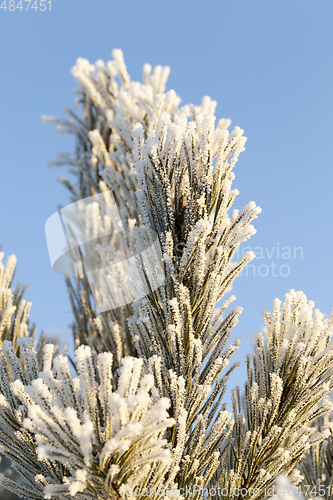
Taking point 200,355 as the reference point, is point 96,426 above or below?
below

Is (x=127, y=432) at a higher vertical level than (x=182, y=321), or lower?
lower

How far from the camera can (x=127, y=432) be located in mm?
1130

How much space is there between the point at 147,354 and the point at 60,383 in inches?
24.6

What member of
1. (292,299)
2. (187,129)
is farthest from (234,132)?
(292,299)

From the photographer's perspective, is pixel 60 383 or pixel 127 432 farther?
pixel 60 383

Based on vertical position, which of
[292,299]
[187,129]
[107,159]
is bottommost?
[292,299]

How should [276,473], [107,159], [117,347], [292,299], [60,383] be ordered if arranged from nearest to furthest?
[60,383] → [276,473] → [292,299] → [117,347] → [107,159]

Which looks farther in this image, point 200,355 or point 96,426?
point 200,355

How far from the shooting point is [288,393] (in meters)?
1.93

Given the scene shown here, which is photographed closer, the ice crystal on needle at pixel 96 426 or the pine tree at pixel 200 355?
the ice crystal on needle at pixel 96 426

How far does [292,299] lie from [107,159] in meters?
2.03

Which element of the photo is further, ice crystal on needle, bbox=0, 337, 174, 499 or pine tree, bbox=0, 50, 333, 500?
pine tree, bbox=0, 50, 333, 500

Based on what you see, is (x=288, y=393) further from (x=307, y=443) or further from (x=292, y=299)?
(x=292, y=299)

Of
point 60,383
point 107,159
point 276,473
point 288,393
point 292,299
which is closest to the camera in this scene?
point 60,383
